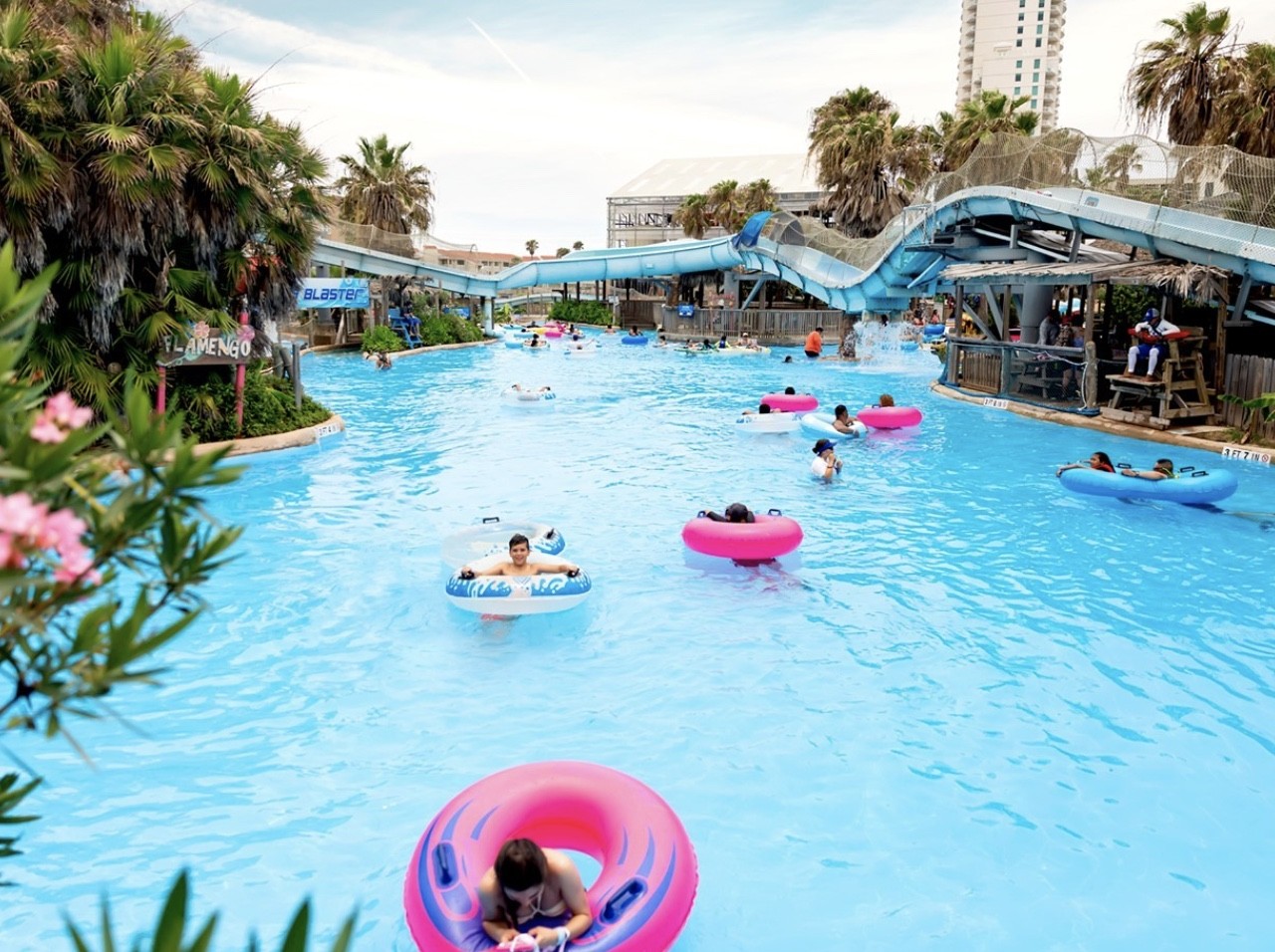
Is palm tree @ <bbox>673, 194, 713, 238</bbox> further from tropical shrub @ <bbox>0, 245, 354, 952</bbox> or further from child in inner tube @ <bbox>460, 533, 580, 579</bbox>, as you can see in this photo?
tropical shrub @ <bbox>0, 245, 354, 952</bbox>

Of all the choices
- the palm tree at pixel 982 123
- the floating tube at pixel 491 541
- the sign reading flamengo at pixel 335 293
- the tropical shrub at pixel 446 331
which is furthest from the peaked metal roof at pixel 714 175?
the floating tube at pixel 491 541

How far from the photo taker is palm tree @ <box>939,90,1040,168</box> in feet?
104

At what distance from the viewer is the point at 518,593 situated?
796cm

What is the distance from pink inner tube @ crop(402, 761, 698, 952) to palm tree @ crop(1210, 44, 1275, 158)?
69.3 ft

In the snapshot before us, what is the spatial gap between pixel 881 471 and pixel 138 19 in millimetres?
12610

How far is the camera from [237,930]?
475 centimetres

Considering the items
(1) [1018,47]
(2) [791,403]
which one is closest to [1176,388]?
(2) [791,403]

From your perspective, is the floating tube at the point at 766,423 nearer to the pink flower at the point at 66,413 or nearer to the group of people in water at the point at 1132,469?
the group of people in water at the point at 1132,469

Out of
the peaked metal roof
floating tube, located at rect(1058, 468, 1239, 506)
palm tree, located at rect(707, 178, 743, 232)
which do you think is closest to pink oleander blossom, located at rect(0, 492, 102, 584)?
floating tube, located at rect(1058, 468, 1239, 506)

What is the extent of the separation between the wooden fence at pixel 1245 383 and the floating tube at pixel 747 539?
982cm

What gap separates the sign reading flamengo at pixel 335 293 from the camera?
27797mm

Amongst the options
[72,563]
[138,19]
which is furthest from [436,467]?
[72,563]

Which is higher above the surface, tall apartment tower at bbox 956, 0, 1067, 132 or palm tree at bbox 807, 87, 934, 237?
tall apartment tower at bbox 956, 0, 1067, 132

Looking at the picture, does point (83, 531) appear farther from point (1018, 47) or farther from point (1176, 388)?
point (1018, 47)
